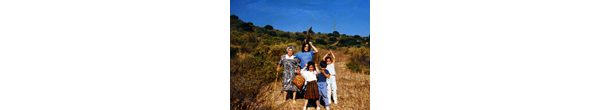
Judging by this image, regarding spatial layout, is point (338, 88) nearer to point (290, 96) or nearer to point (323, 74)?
point (323, 74)

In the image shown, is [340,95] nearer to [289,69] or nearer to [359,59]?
[359,59]

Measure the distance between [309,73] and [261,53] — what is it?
2.50 ft

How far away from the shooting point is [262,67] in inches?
217

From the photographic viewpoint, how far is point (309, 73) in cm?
534

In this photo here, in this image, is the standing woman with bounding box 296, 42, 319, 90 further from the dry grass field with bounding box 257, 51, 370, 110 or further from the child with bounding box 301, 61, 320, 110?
the dry grass field with bounding box 257, 51, 370, 110

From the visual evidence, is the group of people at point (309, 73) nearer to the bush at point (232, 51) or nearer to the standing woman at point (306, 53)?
the standing woman at point (306, 53)

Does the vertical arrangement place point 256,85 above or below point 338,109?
above

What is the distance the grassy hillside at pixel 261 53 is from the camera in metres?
5.38

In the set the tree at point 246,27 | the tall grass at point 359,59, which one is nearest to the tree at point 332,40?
the tall grass at point 359,59

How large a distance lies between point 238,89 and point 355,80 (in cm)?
172

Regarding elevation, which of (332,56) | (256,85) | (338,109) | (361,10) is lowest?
(338,109)

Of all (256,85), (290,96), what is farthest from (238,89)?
(290,96)

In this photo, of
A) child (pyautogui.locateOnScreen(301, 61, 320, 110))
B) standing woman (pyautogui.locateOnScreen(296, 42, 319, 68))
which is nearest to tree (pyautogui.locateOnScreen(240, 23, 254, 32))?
standing woman (pyautogui.locateOnScreen(296, 42, 319, 68))

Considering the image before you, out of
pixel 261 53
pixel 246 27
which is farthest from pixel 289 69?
pixel 246 27
